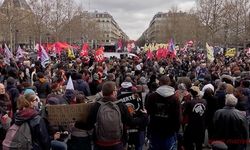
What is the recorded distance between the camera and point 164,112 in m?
6.69

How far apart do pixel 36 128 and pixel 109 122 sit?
1.00 m

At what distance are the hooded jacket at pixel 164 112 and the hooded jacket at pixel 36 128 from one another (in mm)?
1792

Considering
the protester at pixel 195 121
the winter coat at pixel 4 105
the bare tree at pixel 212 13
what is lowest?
the protester at pixel 195 121

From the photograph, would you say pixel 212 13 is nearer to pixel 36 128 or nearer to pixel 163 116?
pixel 163 116

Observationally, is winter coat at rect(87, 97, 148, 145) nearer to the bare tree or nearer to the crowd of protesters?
the crowd of protesters

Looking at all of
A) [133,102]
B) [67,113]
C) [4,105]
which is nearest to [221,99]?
[133,102]

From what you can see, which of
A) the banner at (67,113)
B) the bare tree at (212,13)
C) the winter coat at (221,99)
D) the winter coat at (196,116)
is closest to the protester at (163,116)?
the banner at (67,113)

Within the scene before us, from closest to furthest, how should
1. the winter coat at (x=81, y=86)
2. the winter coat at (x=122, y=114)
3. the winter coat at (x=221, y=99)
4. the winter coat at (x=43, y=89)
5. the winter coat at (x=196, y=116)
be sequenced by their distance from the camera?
the winter coat at (x=122, y=114)
the winter coat at (x=196, y=116)
the winter coat at (x=221, y=99)
the winter coat at (x=43, y=89)
the winter coat at (x=81, y=86)

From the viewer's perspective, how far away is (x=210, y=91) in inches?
373

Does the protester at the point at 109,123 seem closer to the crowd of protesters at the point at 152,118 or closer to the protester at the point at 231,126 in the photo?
the crowd of protesters at the point at 152,118

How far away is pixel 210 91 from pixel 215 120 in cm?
183

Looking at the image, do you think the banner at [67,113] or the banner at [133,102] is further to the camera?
the banner at [133,102]

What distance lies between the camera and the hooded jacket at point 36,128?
586 cm

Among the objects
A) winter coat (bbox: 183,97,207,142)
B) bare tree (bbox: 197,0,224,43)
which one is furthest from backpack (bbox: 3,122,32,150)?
bare tree (bbox: 197,0,224,43)
